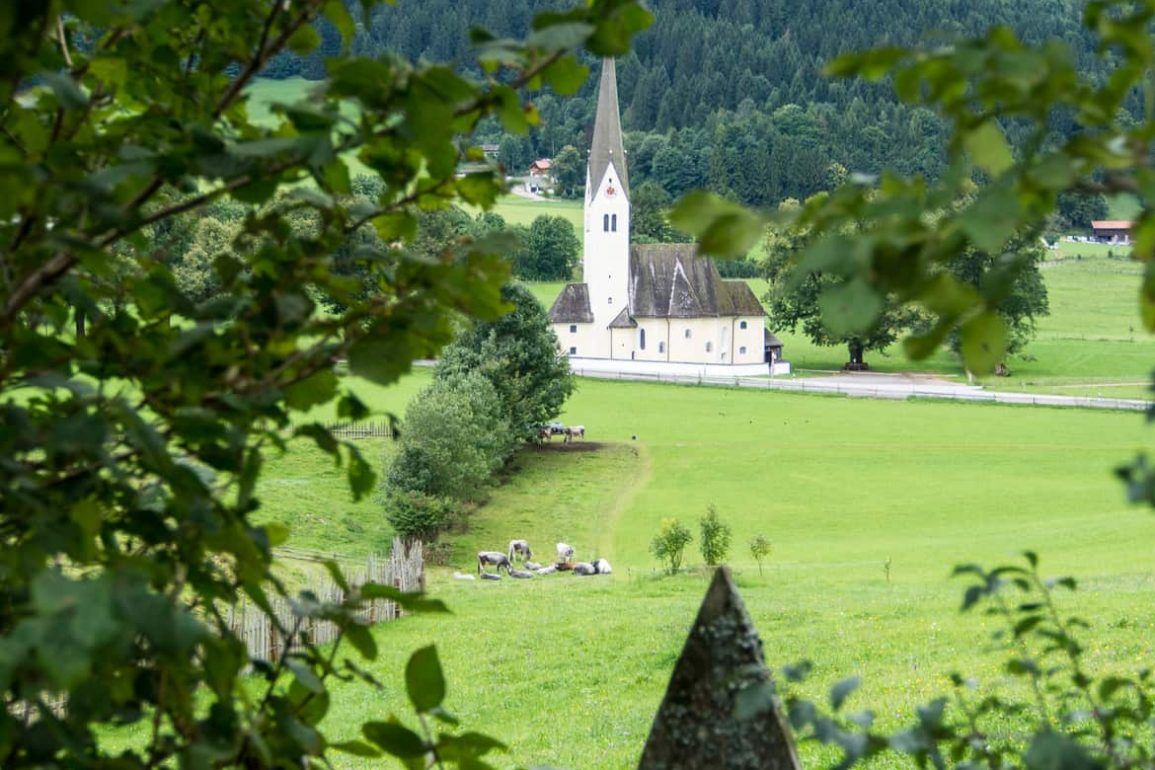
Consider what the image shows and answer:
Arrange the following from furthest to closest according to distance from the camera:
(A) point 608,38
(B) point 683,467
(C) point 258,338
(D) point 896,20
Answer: (D) point 896,20 → (B) point 683,467 → (C) point 258,338 → (A) point 608,38

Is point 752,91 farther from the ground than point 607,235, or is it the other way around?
point 752,91

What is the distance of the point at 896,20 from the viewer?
17525 centimetres

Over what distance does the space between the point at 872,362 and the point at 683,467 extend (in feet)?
110

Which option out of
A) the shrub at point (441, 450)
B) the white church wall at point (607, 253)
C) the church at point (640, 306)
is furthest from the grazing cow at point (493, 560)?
the white church wall at point (607, 253)

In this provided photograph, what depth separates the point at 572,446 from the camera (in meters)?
47.9

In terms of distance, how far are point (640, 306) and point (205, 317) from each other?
72804 mm

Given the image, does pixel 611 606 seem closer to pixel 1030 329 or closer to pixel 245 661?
pixel 245 661

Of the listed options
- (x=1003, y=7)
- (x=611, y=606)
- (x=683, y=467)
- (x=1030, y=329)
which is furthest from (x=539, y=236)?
(x=1003, y=7)

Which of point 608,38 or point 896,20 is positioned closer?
point 608,38

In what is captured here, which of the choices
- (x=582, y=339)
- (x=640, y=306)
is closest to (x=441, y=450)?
(x=582, y=339)

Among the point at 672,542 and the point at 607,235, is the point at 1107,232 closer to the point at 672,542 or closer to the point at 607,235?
the point at 607,235

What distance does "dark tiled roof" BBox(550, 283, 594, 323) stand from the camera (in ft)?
246

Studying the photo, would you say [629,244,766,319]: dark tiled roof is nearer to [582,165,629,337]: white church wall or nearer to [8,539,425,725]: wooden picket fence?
[582,165,629,337]: white church wall

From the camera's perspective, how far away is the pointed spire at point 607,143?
249ft
